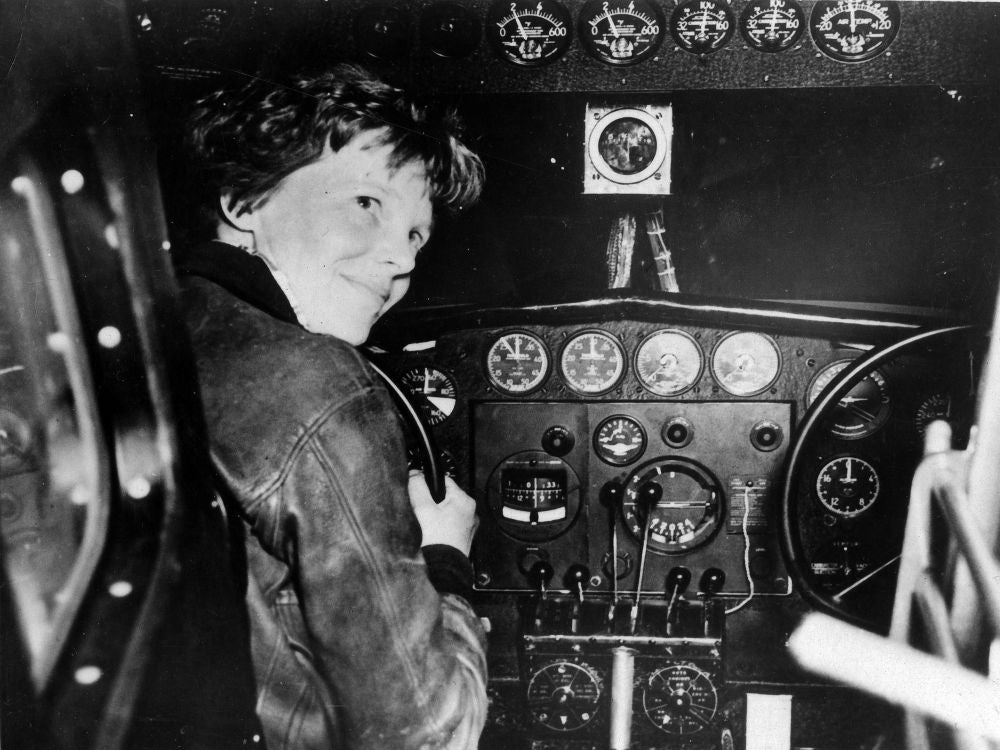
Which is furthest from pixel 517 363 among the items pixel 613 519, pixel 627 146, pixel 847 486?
pixel 847 486

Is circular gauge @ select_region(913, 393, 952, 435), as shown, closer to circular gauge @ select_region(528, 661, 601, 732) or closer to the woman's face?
circular gauge @ select_region(528, 661, 601, 732)

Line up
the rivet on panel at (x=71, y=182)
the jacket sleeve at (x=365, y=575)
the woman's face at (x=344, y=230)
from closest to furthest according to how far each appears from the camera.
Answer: the jacket sleeve at (x=365, y=575), the rivet on panel at (x=71, y=182), the woman's face at (x=344, y=230)

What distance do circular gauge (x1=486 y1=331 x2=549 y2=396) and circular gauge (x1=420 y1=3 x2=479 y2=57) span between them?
54 cm

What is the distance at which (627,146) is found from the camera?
1510mm

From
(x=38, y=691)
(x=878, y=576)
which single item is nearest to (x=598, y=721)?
(x=878, y=576)

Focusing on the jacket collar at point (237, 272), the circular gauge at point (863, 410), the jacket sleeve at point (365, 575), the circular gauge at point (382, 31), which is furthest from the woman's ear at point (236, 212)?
the circular gauge at point (863, 410)

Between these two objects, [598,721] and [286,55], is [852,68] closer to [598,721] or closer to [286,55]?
[286,55]

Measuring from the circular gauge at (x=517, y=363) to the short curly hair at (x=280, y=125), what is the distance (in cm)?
40

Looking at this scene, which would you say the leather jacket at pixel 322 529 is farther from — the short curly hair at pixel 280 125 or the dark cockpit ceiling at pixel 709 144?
the dark cockpit ceiling at pixel 709 144

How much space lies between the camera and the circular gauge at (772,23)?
138cm

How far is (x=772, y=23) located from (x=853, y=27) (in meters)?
0.14

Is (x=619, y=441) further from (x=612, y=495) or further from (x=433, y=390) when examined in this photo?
(x=433, y=390)

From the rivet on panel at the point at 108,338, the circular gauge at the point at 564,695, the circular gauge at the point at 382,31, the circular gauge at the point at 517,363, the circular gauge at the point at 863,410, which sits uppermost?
the circular gauge at the point at 382,31

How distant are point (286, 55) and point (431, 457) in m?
0.76
